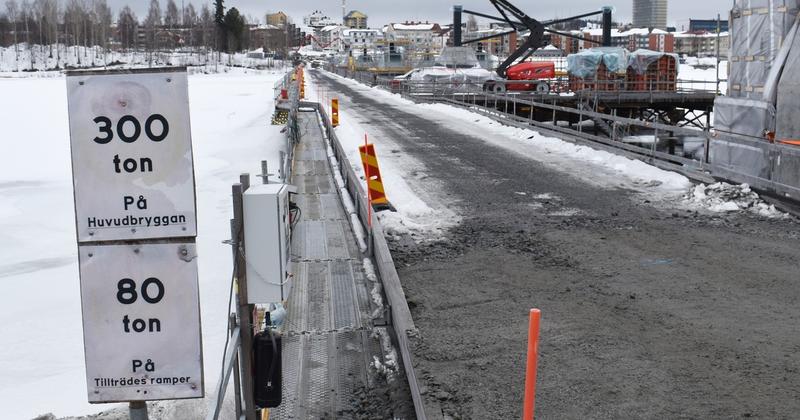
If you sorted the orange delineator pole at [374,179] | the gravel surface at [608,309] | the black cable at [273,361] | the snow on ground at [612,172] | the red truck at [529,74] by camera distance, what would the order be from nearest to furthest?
the black cable at [273,361] < the gravel surface at [608,309] < the orange delineator pole at [374,179] < the snow on ground at [612,172] < the red truck at [529,74]

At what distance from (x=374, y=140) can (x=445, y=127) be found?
4520mm

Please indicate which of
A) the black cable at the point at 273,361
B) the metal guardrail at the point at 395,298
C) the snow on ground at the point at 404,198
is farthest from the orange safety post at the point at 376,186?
the black cable at the point at 273,361

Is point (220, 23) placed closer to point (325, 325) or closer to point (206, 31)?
point (206, 31)

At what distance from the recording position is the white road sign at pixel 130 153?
3504mm

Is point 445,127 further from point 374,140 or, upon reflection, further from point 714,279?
point 714,279

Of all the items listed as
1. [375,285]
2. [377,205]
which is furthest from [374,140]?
[375,285]

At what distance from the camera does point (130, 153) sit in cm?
354

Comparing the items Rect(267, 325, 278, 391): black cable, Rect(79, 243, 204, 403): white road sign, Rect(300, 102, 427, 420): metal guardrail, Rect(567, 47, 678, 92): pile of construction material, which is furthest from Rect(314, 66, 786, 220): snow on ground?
Rect(567, 47, 678, 92): pile of construction material

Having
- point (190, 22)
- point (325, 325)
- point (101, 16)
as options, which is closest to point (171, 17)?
point (190, 22)

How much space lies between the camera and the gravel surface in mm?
5754

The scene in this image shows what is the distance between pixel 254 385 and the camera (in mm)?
4570

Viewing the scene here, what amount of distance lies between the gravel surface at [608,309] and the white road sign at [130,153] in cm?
254

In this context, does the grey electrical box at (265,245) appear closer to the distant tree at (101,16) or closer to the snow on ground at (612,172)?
the snow on ground at (612,172)

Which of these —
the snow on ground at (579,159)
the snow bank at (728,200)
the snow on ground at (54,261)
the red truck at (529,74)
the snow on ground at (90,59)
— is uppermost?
the snow on ground at (90,59)
